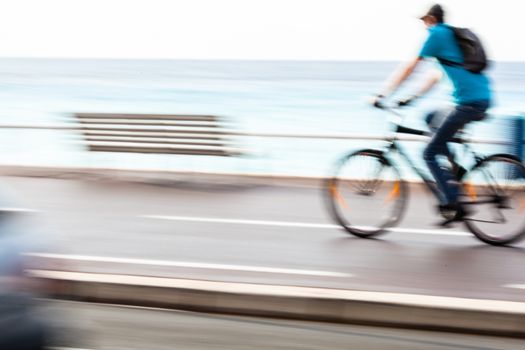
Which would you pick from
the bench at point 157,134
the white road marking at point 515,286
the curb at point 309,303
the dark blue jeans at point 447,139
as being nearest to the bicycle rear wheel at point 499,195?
the dark blue jeans at point 447,139

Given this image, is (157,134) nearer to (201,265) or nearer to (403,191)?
A: (403,191)

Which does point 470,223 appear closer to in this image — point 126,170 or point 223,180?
point 223,180

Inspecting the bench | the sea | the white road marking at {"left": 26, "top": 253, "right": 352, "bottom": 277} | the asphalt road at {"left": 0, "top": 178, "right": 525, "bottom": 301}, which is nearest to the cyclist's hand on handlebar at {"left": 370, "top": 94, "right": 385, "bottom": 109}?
the sea

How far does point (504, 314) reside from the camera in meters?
5.09

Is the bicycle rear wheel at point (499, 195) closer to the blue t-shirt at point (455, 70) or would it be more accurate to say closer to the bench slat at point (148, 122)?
the blue t-shirt at point (455, 70)

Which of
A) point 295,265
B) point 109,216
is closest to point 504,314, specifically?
point 295,265

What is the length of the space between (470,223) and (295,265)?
1594 mm

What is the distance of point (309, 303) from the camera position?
210 inches

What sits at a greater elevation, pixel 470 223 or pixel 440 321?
pixel 470 223

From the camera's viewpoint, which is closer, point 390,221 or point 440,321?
point 440,321

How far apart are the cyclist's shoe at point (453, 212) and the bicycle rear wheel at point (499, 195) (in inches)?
1.7

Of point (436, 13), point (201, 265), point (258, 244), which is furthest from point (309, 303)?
point (436, 13)

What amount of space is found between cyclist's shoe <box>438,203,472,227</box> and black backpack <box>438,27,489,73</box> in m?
1.02

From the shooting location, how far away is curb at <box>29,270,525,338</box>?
16.8 feet
